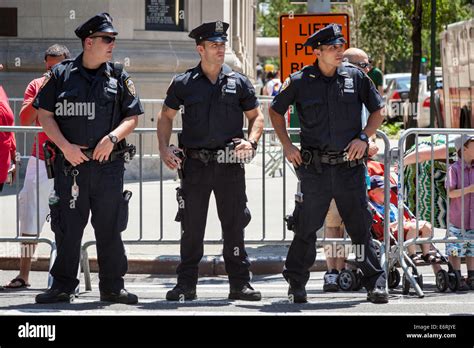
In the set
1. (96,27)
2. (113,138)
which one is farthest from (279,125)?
(96,27)

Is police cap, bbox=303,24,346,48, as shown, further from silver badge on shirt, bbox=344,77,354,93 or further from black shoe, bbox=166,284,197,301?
black shoe, bbox=166,284,197,301

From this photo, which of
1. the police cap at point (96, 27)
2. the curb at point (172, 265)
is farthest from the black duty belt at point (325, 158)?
the curb at point (172, 265)

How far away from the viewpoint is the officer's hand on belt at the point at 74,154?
28.5 feet

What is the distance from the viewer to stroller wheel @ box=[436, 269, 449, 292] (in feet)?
32.5

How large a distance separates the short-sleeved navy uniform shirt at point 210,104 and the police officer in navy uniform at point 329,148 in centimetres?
30

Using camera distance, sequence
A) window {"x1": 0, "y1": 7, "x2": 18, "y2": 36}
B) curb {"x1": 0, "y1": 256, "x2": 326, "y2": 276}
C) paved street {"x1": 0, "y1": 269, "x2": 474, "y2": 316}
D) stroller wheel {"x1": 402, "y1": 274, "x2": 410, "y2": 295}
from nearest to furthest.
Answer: paved street {"x1": 0, "y1": 269, "x2": 474, "y2": 316}
stroller wheel {"x1": 402, "y1": 274, "x2": 410, "y2": 295}
curb {"x1": 0, "y1": 256, "x2": 326, "y2": 276}
window {"x1": 0, "y1": 7, "x2": 18, "y2": 36}

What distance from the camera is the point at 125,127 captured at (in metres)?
8.85

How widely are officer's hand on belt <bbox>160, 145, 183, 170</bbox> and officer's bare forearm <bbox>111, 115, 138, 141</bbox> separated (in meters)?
0.31

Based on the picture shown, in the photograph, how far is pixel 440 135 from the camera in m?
10.7

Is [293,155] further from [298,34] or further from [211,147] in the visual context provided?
[298,34]

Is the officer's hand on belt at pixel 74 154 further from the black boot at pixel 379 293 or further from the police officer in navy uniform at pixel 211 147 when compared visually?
the black boot at pixel 379 293

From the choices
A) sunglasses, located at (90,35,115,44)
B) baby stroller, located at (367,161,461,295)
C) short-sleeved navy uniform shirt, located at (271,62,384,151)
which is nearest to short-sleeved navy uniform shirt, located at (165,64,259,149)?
short-sleeved navy uniform shirt, located at (271,62,384,151)
